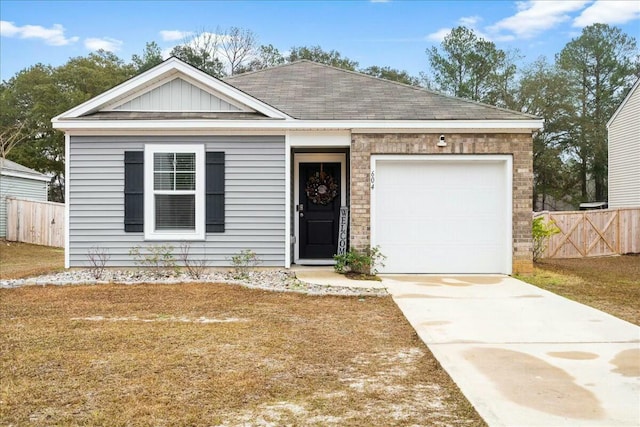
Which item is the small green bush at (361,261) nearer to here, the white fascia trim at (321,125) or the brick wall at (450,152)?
the brick wall at (450,152)

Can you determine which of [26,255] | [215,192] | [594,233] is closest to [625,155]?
[594,233]

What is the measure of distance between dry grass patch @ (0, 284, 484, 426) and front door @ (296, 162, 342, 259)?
4293 millimetres

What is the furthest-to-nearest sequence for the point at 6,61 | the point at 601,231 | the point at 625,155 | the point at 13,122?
the point at 6,61, the point at 13,122, the point at 625,155, the point at 601,231

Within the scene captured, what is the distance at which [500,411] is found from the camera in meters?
3.67

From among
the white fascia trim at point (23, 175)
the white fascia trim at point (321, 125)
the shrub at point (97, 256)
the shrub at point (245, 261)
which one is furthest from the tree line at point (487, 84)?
the shrub at point (245, 261)

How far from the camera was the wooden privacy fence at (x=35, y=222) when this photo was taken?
66.3 ft

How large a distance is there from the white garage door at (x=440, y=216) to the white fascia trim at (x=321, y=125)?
0.65 meters

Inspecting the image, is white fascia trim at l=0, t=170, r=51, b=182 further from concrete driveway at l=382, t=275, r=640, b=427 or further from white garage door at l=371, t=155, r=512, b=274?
concrete driveway at l=382, t=275, r=640, b=427

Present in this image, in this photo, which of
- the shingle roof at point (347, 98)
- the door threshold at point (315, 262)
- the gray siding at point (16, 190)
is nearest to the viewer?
the shingle roof at point (347, 98)

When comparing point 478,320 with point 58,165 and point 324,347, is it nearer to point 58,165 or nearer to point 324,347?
point 324,347

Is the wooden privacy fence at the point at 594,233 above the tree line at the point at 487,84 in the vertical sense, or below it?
below

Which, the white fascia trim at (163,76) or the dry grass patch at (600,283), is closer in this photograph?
the dry grass patch at (600,283)

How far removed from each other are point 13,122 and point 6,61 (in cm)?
509

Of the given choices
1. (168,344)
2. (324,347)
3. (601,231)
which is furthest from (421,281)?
(601,231)
